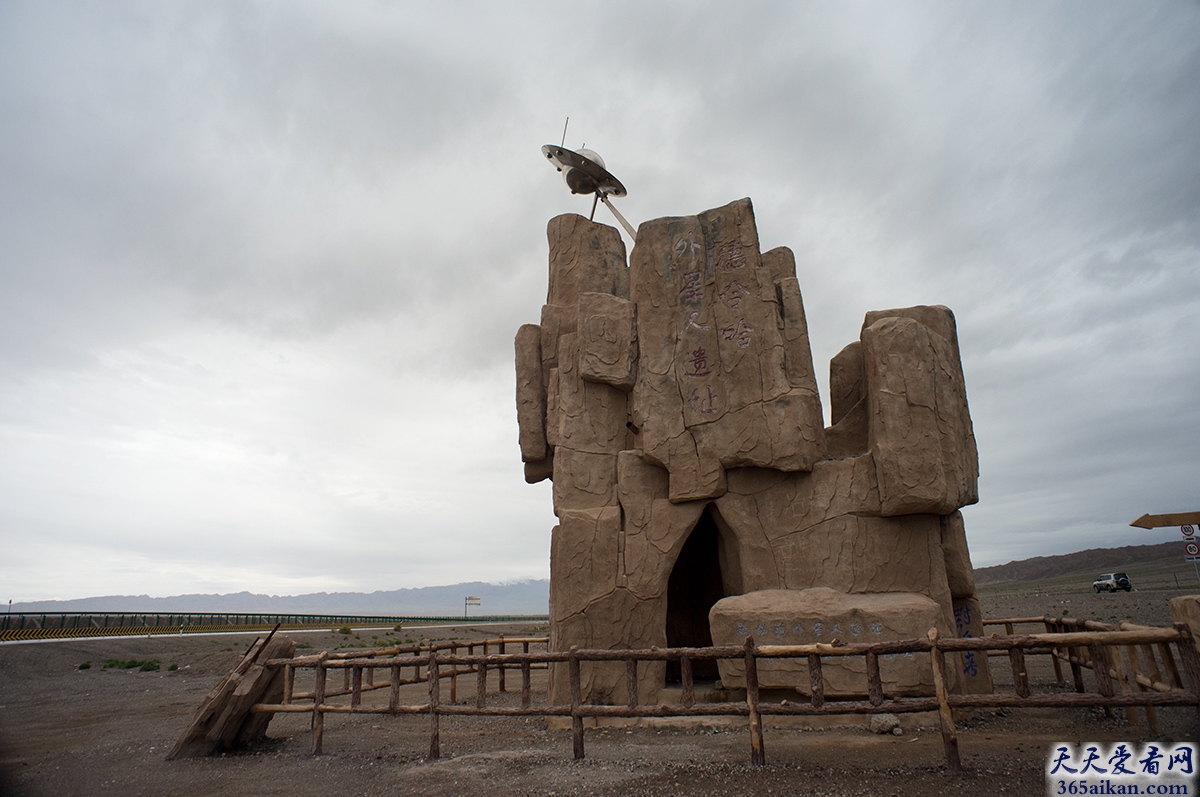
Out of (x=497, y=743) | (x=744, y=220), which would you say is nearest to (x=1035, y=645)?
(x=497, y=743)

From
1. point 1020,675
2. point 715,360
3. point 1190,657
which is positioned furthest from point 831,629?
point 715,360

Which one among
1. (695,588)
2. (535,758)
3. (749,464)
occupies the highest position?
(749,464)

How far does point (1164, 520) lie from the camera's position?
42.4 ft

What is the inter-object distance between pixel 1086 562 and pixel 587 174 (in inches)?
3463

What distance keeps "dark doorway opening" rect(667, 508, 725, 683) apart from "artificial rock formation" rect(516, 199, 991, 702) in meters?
2.96

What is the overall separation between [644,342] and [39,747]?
1036 cm

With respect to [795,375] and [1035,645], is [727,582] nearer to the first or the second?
[795,375]

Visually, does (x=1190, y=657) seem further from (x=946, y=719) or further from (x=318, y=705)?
(x=318, y=705)

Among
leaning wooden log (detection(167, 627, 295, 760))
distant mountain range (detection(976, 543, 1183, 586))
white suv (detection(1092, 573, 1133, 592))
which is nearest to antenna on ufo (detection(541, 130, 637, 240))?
leaning wooden log (detection(167, 627, 295, 760))

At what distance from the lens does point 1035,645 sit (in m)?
5.96

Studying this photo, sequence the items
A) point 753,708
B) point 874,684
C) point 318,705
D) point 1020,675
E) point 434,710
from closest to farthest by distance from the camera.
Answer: point 1020,675 < point 874,684 < point 753,708 < point 434,710 < point 318,705

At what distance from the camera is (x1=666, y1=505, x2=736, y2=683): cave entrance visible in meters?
13.8

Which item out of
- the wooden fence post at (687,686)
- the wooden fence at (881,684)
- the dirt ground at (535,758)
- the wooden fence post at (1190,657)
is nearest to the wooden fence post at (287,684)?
the dirt ground at (535,758)

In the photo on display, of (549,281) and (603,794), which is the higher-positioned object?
(549,281)
